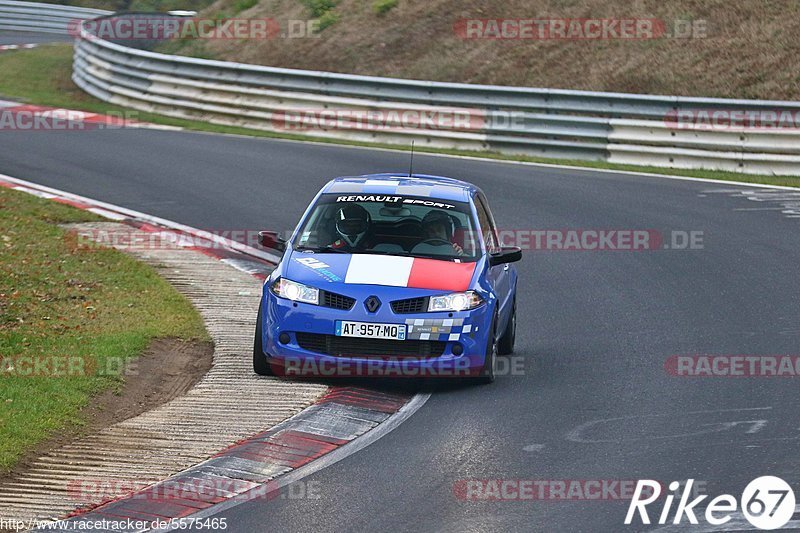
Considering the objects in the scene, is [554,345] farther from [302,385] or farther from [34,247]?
[34,247]

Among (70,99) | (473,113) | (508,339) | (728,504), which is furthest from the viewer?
(70,99)

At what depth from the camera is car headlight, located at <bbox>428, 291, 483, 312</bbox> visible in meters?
10.1

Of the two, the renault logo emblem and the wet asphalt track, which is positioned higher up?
the renault logo emblem

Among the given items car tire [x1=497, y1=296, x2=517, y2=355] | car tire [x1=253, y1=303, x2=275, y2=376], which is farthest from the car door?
car tire [x1=253, y1=303, x2=275, y2=376]

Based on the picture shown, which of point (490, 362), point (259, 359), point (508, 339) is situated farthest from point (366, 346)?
point (508, 339)

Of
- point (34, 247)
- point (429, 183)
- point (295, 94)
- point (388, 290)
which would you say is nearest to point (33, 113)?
point (295, 94)

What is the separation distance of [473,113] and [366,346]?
14416mm

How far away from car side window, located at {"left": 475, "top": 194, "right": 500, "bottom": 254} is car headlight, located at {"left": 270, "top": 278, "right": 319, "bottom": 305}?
1.80 m

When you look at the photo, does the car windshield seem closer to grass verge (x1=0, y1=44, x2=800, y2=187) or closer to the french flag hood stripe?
the french flag hood stripe

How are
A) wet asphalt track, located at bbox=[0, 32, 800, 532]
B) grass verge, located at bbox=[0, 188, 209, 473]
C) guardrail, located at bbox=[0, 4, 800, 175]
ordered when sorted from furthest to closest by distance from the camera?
guardrail, located at bbox=[0, 4, 800, 175]
grass verge, located at bbox=[0, 188, 209, 473]
wet asphalt track, located at bbox=[0, 32, 800, 532]

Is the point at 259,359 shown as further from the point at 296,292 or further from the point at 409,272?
the point at 409,272

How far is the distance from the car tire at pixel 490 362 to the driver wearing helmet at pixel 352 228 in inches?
51.0

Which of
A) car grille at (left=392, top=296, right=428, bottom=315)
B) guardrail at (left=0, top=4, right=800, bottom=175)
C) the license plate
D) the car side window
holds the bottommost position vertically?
the license plate

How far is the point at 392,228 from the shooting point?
36.9ft
